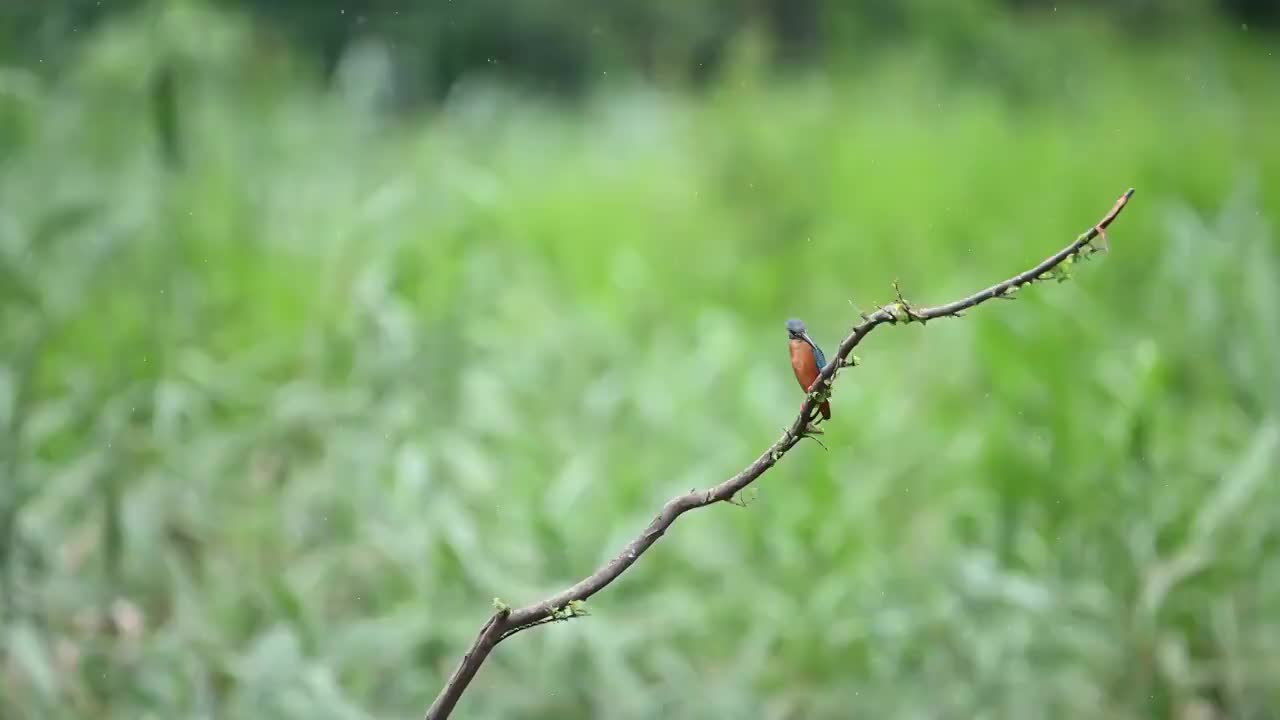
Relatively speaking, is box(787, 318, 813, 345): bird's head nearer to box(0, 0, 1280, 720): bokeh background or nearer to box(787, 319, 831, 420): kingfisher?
box(787, 319, 831, 420): kingfisher

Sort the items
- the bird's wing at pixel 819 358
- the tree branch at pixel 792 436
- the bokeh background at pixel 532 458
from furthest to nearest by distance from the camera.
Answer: the bokeh background at pixel 532 458 → the bird's wing at pixel 819 358 → the tree branch at pixel 792 436

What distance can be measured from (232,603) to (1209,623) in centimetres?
185

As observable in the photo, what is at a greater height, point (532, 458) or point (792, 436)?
point (532, 458)

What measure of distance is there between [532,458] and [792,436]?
6.52 ft

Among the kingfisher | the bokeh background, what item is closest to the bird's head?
the kingfisher

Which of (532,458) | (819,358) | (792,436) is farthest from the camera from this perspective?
(532,458)

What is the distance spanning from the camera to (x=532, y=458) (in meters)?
2.74

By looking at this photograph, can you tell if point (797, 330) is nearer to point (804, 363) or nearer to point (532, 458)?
point (804, 363)

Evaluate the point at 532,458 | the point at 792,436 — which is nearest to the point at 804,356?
the point at 792,436

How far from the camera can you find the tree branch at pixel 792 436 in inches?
29.6

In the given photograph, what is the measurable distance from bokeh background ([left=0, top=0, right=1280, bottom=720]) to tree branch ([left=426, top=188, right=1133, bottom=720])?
4.7 inches

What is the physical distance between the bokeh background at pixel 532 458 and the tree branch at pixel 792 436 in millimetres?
120

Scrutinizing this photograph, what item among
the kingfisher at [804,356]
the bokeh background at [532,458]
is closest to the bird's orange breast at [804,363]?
the kingfisher at [804,356]

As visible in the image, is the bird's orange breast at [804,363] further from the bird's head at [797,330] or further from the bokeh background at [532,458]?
the bokeh background at [532,458]
